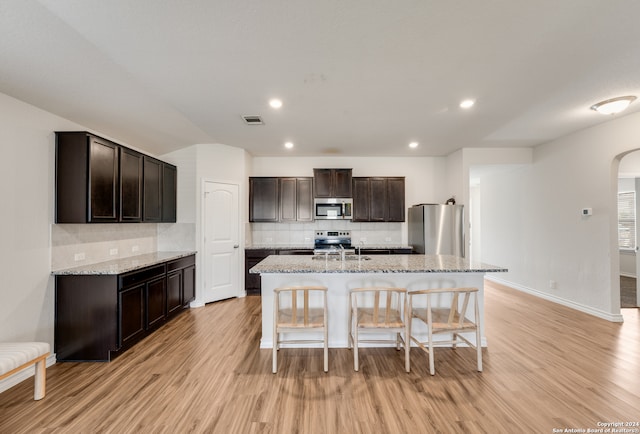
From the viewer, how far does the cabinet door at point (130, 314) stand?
291cm

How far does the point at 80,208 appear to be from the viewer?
2.93m

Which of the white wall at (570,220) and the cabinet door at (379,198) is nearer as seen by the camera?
the white wall at (570,220)

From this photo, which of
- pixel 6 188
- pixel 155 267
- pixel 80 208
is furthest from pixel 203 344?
pixel 6 188

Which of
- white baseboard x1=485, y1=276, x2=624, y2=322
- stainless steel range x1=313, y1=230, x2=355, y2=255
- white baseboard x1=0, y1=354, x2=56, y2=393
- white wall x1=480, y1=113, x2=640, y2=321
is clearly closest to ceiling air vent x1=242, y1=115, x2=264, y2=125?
stainless steel range x1=313, y1=230, x2=355, y2=255

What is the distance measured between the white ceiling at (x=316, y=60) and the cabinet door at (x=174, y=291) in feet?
6.84

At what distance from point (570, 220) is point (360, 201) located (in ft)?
11.5

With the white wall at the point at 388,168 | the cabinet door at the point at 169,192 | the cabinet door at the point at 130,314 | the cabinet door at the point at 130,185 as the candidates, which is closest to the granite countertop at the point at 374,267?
the cabinet door at the point at 130,314

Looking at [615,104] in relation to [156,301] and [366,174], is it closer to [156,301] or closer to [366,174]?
[366,174]

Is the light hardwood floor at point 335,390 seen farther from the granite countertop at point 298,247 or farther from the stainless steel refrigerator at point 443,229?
the granite countertop at point 298,247

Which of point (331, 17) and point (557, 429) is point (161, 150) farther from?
point (557, 429)

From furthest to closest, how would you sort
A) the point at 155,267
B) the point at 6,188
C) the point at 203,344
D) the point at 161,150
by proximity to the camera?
the point at 161,150 → the point at 155,267 → the point at 203,344 → the point at 6,188

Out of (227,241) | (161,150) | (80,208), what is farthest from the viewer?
(227,241)

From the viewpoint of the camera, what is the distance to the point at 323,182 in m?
5.62

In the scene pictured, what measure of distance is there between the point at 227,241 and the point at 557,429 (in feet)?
15.5
